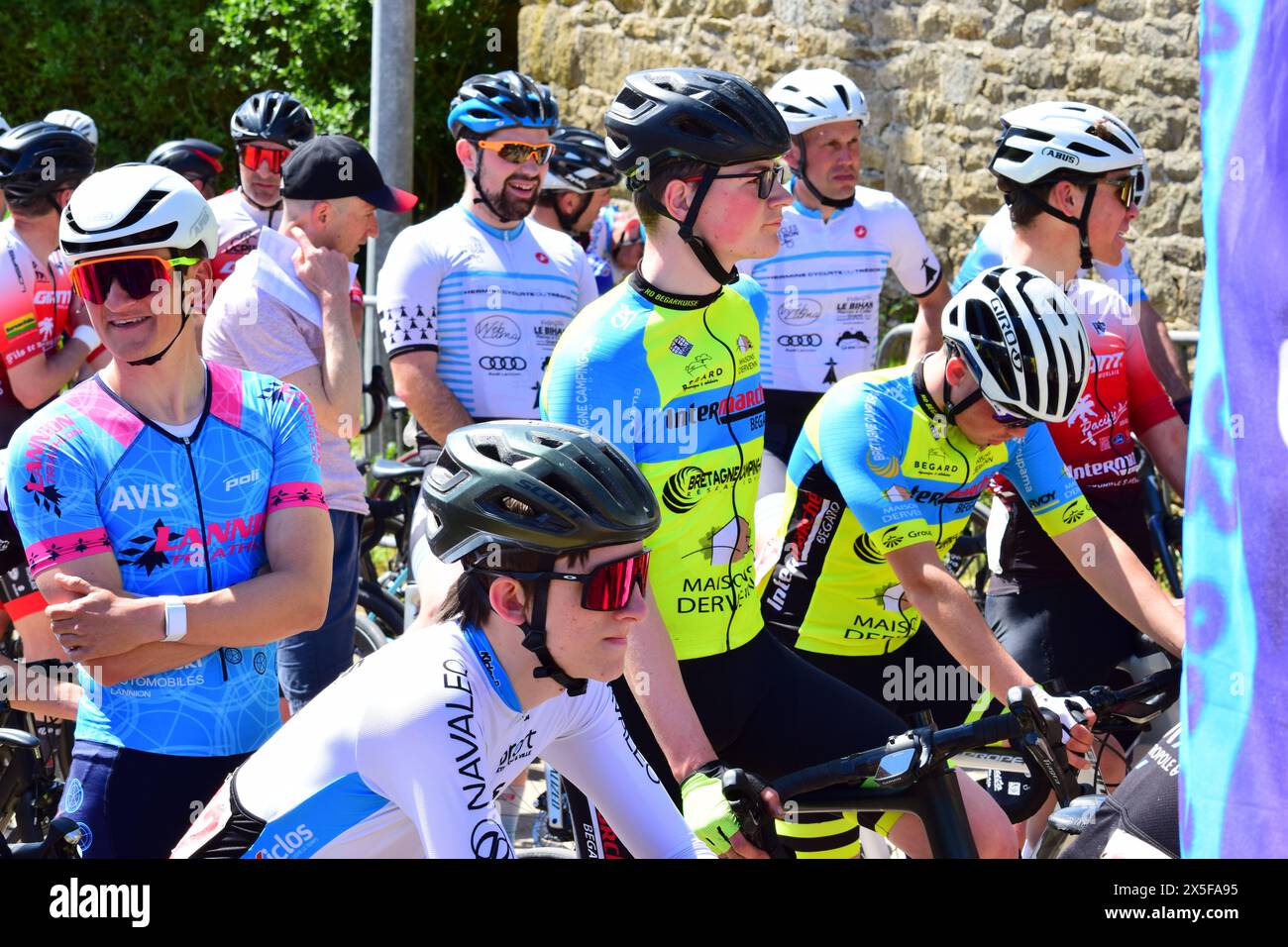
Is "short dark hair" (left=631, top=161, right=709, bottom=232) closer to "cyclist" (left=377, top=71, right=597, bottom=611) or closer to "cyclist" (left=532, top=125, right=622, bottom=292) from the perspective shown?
"cyclist" (left=377, top=71, right=597, bottom=611)

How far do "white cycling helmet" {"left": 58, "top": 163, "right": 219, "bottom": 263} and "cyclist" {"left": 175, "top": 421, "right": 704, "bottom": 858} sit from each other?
0.99 m

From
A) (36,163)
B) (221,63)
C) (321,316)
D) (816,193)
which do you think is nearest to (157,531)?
(321,316)

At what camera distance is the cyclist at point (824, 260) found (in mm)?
7105

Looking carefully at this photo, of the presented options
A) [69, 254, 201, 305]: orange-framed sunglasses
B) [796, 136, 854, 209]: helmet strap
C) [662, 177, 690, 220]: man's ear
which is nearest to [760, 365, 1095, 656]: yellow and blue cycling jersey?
[662, 177, 690, 220]: man's ear

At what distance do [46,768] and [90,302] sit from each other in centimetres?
148

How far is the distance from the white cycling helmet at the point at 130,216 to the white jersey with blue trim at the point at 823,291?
3804 millimetres

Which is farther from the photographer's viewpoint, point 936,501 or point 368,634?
A: point 368,634

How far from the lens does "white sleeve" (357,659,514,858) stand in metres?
2.49

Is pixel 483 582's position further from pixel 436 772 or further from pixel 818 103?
pixel 818 103

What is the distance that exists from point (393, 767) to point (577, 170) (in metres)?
5.97

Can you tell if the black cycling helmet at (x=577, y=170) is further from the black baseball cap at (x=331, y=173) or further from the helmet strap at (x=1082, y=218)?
the helmet strap at (x=1082, y=218)

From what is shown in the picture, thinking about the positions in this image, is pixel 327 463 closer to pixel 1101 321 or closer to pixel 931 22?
pixel 1101 321

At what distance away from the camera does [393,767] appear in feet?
8.32

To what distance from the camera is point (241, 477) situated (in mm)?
3471
